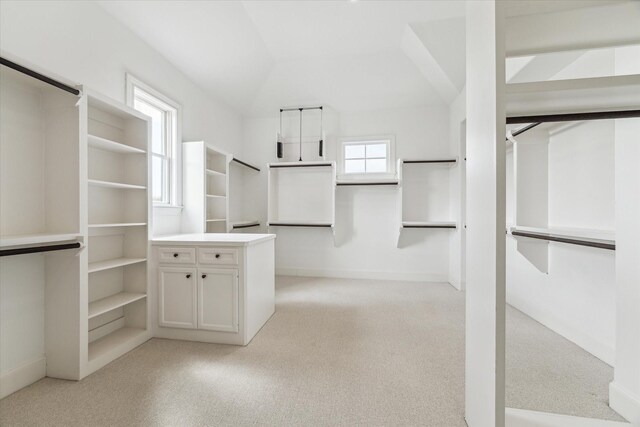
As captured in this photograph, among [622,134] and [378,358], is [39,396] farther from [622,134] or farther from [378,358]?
[622,134]

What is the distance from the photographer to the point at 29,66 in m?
1.41

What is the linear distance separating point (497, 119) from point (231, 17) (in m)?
2.97

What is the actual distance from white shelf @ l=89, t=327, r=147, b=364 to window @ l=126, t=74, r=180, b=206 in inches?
47.7

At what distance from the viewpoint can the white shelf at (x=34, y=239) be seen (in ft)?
4.25

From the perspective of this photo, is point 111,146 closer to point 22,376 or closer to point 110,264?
point 110,264

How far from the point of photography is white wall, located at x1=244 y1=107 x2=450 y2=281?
4.19 meters

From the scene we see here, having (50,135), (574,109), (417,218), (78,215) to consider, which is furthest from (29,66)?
(417,218)

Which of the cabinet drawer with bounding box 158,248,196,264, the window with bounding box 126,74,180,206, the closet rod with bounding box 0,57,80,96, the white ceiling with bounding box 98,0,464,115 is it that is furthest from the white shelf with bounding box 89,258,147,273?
the white ceiling with bounding box 98,0,464,115

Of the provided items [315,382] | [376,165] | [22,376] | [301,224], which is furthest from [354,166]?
[22,376]

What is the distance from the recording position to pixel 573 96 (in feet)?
3.48

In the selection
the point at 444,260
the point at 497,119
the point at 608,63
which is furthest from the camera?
the point at 444,260

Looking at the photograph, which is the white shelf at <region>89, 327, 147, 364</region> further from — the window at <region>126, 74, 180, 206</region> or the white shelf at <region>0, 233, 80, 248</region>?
the window at <region>126, 74, 180, 206</region>

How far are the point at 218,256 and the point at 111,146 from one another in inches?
45.0

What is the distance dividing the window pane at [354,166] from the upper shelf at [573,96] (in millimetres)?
3132
